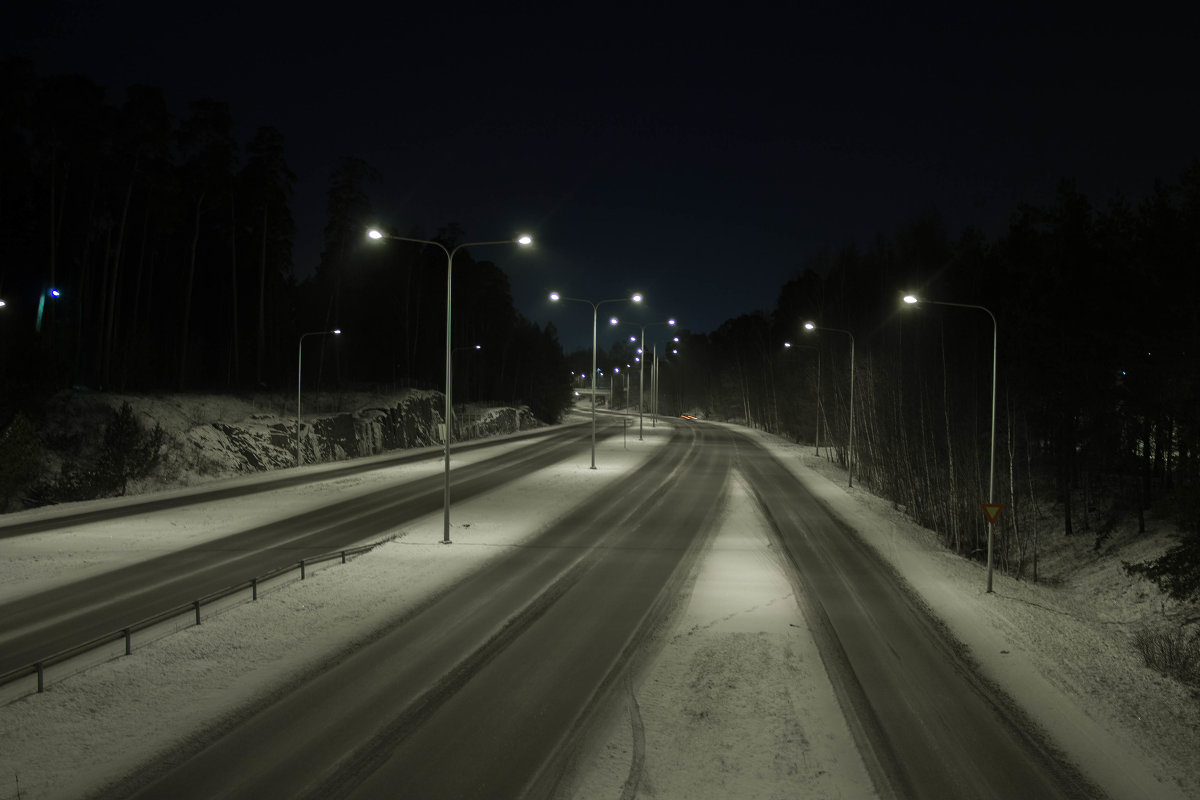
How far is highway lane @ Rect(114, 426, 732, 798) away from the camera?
23.1 ft

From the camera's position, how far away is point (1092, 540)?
26.5 meters

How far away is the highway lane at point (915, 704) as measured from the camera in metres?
7.15

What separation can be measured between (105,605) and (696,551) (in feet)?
41.2

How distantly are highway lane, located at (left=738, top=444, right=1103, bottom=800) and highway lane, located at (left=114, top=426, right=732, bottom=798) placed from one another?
319cm

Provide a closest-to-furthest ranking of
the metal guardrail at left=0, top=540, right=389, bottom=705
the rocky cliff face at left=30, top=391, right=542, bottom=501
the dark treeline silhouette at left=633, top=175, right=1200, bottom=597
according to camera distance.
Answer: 1. the metal guardrail at left=0, top=540, right=389, bottom=705
2. the dark treeline silhouette at left=633, top=175, right=1200, bottom=597
3. the rocky cliff face at left=30, top=391, right=542, bottom=501

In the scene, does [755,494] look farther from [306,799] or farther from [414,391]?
[414,391]

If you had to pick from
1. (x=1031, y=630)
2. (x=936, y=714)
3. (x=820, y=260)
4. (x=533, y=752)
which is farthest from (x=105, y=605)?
(x=820, y=260)

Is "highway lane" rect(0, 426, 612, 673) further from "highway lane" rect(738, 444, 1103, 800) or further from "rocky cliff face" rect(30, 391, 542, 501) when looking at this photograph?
"highway lane" rect(738, 444, 1103, 800)

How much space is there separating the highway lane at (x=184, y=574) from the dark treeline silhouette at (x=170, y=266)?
12785 mm

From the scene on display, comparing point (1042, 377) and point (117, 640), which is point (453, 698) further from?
point (1042, 377)

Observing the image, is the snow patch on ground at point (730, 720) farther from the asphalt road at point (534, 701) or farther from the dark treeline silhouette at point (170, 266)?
the dark treeline silhouette at point (170, 266)

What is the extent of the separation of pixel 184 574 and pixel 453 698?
378 inches

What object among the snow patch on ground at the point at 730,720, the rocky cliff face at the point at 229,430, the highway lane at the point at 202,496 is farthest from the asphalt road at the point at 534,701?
the rocky cliff face at the point at 229,430

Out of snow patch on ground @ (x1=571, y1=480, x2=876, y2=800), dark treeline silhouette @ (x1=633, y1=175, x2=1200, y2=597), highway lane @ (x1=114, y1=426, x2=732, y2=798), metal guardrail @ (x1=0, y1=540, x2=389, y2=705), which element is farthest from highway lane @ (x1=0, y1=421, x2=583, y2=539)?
dark treeline silhouette @ (x1=633, y1=175, x2=1200, y2=597)
